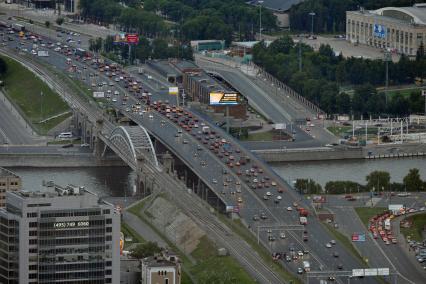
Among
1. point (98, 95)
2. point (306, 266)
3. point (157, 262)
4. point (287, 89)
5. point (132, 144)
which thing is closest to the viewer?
point (157, 262)

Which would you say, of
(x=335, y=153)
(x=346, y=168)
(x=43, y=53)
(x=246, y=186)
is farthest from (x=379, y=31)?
(x=246, y=186)

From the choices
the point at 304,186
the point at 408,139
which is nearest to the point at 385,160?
the point at 408,139

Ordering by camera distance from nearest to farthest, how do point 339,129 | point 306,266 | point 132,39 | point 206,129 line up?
1. point 306,266
2. point 206,129
3. point 339,129
4. point 132,39

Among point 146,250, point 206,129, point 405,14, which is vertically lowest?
point 146,250

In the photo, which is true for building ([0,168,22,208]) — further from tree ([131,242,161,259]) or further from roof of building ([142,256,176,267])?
roof of building ([142,256,176,267])

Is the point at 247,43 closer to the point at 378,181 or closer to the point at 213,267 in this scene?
the point at 378,181

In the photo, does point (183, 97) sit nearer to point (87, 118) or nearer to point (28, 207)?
point (87, 118)
